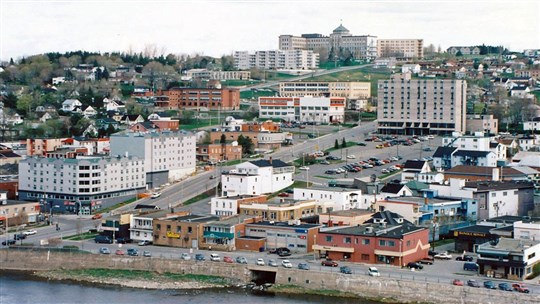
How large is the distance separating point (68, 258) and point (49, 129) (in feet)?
70.3

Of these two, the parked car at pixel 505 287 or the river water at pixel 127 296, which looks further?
the river water at pixel 127 296

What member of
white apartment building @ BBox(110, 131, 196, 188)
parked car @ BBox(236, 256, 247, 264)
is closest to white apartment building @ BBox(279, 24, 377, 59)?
white apartment building @ BBox(110, 131, 196, 188)

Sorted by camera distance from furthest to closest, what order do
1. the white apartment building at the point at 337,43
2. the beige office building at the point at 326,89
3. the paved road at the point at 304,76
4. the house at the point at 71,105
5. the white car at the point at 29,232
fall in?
the white apartment building at the point at 337,43, the paved road at the point at 304,76, the beige office building at the point at 326,89, the house at the point at 71,105, the white car at the point at 29,232

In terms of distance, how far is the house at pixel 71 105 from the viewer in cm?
4806

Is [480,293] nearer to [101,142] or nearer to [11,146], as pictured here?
[101,142]

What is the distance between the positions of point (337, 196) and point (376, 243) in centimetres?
504

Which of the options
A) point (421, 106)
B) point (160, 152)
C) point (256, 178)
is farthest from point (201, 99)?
point (256, 178)

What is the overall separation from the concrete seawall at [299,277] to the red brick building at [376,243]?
4.55 feet

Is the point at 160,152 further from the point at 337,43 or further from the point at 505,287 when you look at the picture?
the point at 337,43

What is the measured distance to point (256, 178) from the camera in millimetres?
27328

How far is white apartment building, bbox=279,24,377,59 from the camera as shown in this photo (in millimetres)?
73812

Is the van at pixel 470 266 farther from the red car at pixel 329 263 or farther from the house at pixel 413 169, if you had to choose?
the house at pixel 413 169

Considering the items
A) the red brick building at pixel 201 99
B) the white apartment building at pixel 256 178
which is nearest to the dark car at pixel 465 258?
the white apartment building at pixel 256 178

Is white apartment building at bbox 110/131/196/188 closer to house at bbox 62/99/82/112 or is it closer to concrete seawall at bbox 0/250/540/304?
concrete seawall at bbox 0/250/540/304
